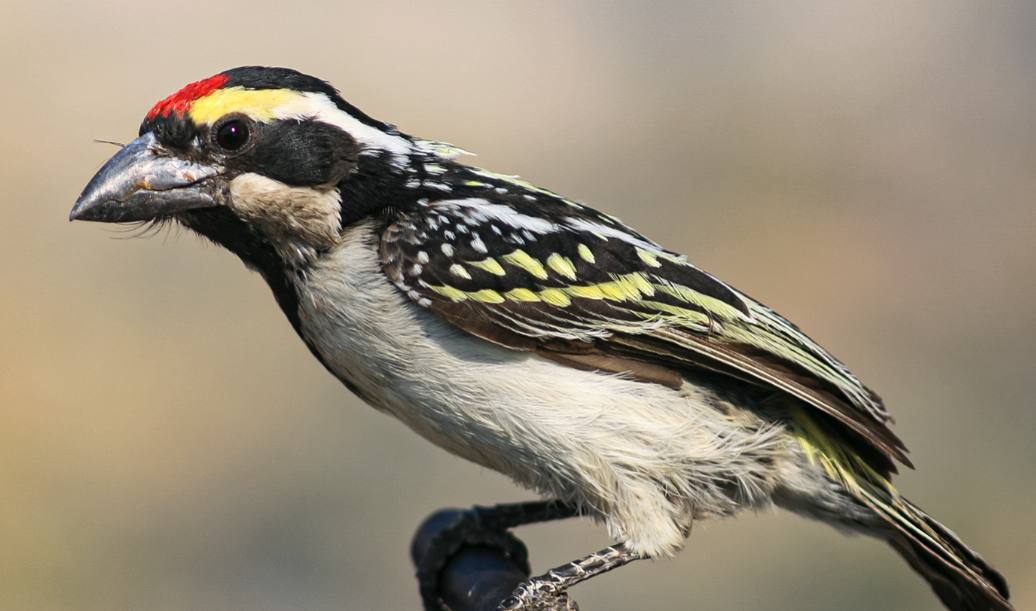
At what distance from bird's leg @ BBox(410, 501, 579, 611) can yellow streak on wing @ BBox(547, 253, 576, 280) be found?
1.13m

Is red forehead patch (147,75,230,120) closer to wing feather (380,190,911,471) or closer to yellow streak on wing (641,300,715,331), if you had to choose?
wing feather (380,190,911,471)

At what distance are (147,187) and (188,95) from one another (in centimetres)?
37

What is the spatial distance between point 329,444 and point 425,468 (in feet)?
3.18

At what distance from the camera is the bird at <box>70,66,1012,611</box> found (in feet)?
12.5

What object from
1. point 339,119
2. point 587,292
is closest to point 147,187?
point 339,119

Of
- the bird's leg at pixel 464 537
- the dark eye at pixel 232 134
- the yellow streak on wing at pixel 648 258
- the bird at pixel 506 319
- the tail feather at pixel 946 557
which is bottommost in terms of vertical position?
the bird's leg at pixel 464 537

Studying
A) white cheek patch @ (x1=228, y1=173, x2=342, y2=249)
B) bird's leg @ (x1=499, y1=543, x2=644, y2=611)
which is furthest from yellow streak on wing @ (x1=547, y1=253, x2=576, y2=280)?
bird's leg @ (x1=499, y1=543, x2=644, y2=611)

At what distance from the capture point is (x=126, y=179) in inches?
150

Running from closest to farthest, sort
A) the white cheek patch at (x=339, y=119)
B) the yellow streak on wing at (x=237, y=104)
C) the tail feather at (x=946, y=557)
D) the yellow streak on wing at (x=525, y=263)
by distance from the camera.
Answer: the yellow streak on wing at (x=237, y=104) < the white cheek patch at (x=339, y=119) < the yellow streak on wing at (x=525, y=263) < the tail feather at (x=946, y=557)

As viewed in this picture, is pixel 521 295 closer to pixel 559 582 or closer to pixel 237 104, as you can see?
pixel 559 582

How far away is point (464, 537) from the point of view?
4.68 metres

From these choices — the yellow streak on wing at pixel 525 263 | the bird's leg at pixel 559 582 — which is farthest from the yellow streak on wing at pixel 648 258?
the bird's leg at pixel 559 582

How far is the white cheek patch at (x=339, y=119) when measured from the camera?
386 cm

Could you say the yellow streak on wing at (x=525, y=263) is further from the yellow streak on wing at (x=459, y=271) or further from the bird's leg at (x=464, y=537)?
the bird's leg at (x=464, y=537)
